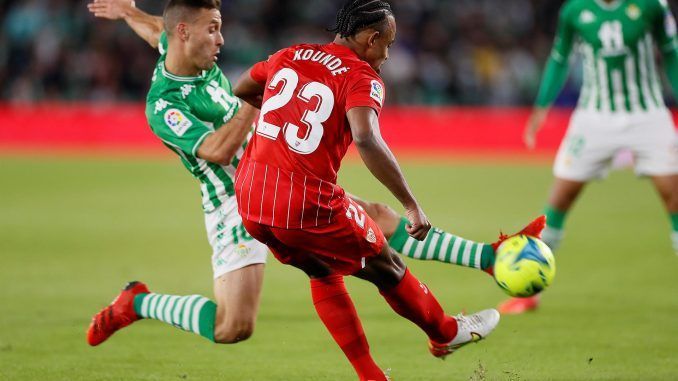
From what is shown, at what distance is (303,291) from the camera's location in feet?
27.6

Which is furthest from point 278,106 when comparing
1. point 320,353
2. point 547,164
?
point 547,164

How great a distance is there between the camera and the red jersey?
475cm

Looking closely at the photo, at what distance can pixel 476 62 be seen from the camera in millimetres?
20531

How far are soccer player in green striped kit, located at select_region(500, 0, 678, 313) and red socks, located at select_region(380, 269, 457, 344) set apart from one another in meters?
2.27

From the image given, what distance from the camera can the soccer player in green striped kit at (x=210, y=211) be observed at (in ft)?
17.9

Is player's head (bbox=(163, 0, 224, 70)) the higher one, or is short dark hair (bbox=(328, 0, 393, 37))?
short dark hair (bbox=(328, 0, 393, 37))

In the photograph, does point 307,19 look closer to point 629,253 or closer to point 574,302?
point 629,253

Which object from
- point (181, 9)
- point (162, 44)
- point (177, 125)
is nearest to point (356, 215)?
point (177, 125)

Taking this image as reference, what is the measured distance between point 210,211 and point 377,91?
1619 mm

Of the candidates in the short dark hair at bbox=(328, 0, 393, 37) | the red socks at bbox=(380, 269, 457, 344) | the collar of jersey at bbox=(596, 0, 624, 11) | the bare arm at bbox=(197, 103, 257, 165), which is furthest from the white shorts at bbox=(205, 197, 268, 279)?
the collar of jersey at bbox=(596, 0, 624, 11)

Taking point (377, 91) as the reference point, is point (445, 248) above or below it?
below

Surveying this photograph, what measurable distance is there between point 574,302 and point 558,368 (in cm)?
210

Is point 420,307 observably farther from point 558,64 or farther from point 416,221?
point 558,64

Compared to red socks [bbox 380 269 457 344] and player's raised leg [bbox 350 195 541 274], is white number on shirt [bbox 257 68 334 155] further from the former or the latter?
red socks [bbox 380 269 457 344]
